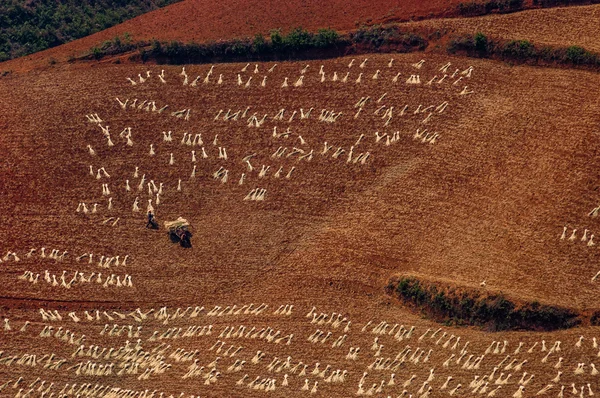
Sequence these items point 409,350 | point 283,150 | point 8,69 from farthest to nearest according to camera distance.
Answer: point 8,69, point 283,150, point 409,350

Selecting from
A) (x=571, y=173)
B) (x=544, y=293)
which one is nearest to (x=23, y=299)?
(x=544, y=293)

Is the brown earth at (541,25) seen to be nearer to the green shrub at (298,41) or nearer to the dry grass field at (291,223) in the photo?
the dry grass field at (291,223)

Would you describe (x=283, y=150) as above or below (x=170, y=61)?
below

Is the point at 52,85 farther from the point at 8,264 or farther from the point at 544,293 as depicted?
the point at 544,293

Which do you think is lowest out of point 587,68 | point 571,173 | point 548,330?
point 548,330

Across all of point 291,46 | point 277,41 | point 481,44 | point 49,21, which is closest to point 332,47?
point 291,46

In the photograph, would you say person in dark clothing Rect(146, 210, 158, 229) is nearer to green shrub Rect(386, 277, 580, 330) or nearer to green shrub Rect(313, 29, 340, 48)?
green shrub Rect(386, 277, 580, 330)

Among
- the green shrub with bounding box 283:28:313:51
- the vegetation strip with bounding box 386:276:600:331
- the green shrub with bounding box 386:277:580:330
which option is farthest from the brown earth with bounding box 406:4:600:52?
the green shrub with bounding box 386:277:580:330
